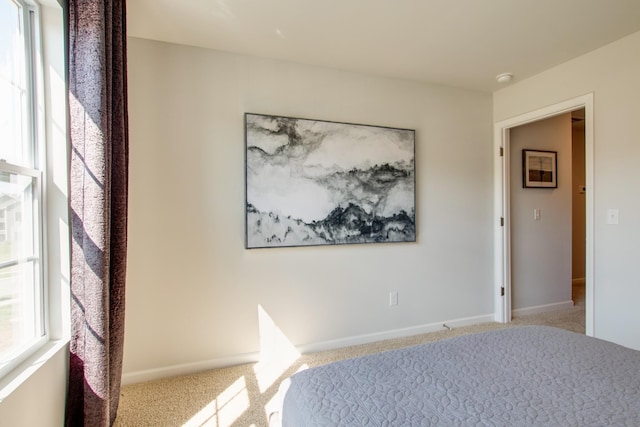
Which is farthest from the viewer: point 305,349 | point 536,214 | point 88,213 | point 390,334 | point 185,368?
point 536,214

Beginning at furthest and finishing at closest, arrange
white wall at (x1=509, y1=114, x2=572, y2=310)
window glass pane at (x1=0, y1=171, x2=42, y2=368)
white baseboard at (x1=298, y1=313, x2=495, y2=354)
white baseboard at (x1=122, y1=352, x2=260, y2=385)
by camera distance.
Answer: white wall at (x1=509, y1=114, x2=572, y2=310), white baseboard at (x1=298, y1=313, x2=495, y2=354), white baseboard at (x1=122, y1=352, x2=260, y2=385), window glass pane at (x1=0, y1=171, x2=42, y2=368)

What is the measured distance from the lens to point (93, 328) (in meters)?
1.31

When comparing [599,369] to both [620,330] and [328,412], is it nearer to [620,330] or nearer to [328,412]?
[328,412]

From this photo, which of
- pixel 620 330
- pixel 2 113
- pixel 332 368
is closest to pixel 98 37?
pixel 2 113

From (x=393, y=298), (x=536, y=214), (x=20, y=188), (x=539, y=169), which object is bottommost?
(x=393, y=298)

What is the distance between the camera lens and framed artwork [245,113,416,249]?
7.61ft

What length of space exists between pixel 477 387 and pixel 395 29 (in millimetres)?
2042

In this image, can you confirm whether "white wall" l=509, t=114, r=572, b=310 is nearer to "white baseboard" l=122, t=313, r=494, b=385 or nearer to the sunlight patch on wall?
"white baseboard" l=122, t=313, r=494, b=385

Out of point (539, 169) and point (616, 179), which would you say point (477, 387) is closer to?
point (616, 179)

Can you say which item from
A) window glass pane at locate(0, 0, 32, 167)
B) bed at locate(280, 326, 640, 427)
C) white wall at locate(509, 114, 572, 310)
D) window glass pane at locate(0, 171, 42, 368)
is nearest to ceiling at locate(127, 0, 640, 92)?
window glass pane at locate(0, 0, 32, 167)

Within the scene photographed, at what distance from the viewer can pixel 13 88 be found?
1.19 metres

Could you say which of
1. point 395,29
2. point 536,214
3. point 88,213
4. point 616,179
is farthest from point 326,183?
point 536,214

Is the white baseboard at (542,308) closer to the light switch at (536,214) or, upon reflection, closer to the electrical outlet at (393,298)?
the light switch at (536,214)

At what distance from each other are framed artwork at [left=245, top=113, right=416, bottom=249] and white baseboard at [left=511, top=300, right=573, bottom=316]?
1.54 meters
